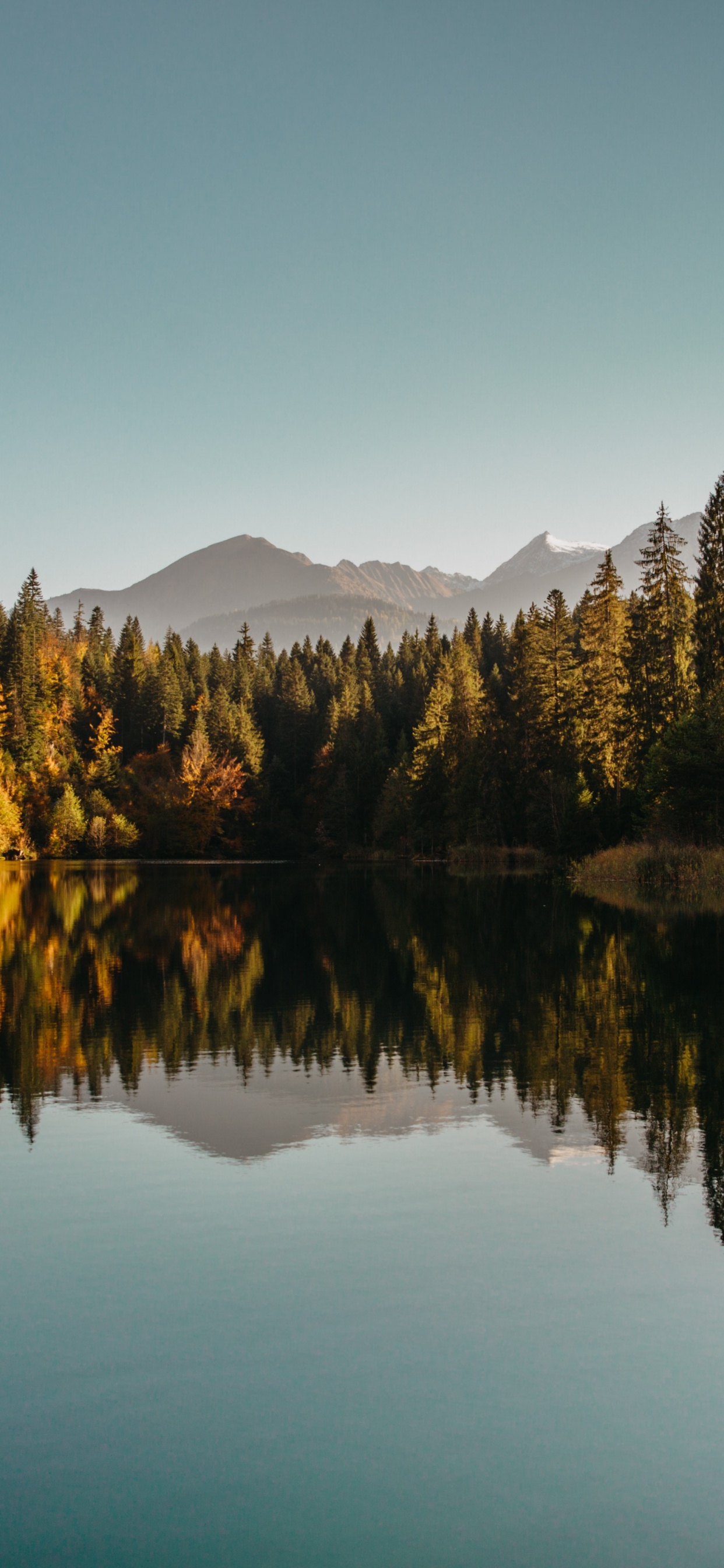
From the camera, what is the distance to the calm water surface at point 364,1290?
15.6 feet

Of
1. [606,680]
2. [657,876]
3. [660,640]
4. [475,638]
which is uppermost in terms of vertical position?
[475,638]

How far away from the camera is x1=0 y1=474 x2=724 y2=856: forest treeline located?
62.6 m

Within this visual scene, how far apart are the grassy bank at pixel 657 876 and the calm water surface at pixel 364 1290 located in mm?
26408

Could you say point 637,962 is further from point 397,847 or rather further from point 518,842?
point 397,847

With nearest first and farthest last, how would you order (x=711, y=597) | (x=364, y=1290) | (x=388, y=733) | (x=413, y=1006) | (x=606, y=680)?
(x=364, y=1290)
(x=413, y=1006)
(x=711, y=597)
(x=606, y=680)
(x=388, y=733)

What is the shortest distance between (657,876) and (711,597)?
1976 centimetres

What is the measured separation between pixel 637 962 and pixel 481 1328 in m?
18.2

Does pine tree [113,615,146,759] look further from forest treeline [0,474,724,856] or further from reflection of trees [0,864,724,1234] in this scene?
reflection of trees [0,864,724,1234]

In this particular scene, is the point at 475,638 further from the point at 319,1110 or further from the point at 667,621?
the point at 319,1110

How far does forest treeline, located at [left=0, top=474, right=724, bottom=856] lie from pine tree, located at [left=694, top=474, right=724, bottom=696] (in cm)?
12

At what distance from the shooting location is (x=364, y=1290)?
695cm

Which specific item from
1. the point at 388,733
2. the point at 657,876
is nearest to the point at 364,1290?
the point at 657,876

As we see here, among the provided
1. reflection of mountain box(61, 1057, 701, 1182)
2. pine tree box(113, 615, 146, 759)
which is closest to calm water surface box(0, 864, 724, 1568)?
reflection of mountain box(61, 1057, 701, 1182)

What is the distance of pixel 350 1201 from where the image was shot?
8711mm
